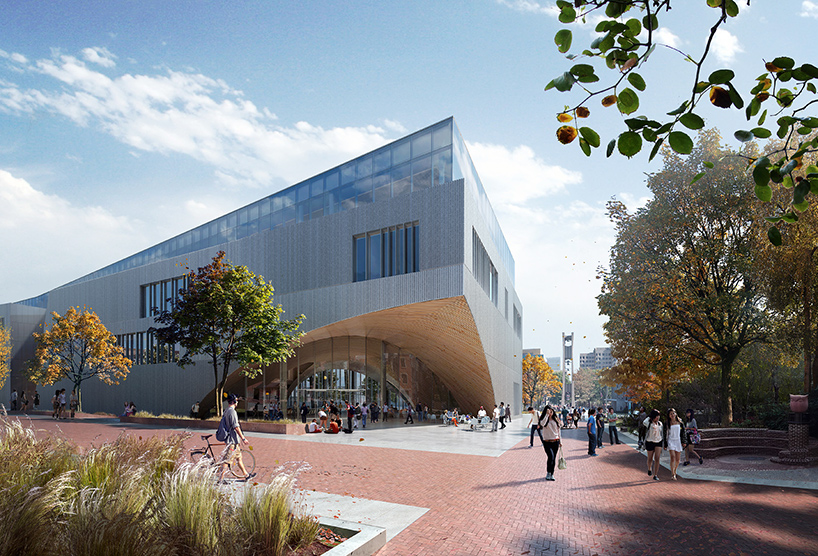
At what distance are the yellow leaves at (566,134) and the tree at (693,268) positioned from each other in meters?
21.3

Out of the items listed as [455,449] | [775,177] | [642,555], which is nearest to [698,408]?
[455,449]

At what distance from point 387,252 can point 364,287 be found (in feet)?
7.04

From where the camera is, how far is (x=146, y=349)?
1619 inches

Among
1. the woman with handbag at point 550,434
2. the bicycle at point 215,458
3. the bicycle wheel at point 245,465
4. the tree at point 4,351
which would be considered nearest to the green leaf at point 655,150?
the bicycle at point 215,458

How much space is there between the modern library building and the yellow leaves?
2074cm

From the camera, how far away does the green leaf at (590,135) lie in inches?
144

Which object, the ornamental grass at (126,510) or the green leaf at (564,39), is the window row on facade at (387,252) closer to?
the ornamental grass at (126,510)

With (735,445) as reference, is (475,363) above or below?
above

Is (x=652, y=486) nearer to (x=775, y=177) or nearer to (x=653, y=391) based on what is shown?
(x=775, y=177)

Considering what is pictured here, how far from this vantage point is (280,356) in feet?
88.4

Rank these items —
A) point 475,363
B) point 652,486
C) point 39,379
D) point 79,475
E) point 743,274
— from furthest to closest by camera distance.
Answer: point 39,379 < point 475,363 < point 743,274 < point 652,486 < point 79,475

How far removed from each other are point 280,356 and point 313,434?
15.2 ft

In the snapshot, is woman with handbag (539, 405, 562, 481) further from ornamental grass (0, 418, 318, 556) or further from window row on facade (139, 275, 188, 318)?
window row on facade (139, 275, 188, 318)

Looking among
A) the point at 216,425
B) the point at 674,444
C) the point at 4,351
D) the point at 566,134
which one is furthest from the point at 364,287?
the point at 4,351
